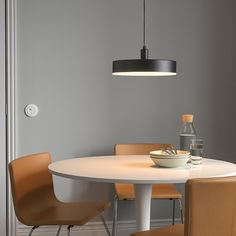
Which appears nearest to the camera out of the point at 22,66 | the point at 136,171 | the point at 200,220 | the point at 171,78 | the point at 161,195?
the point at 200,220

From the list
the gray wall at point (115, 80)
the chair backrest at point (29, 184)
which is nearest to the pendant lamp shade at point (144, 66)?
the chair backrest at point (29, 184)

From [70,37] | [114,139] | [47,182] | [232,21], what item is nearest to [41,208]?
[47,182]

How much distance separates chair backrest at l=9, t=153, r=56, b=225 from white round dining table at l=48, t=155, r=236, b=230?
0.73 ft

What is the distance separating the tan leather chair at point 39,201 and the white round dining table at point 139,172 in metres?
0.24

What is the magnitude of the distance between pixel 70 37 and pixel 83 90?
411 mm

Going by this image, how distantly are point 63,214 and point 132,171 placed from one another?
0.57 m

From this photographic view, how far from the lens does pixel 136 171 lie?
246cm

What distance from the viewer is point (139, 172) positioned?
2426 millimetres

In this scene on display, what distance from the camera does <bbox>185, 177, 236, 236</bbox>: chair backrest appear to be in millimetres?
1969

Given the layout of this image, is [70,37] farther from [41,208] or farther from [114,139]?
[41,208]

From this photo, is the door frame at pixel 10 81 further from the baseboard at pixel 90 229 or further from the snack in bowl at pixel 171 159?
the snack in bowl at pixel 171 159

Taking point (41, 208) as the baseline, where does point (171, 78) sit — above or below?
above

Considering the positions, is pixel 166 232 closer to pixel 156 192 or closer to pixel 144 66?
pixel 144 66

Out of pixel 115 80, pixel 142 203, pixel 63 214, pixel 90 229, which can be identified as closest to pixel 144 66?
pixel 142 203
